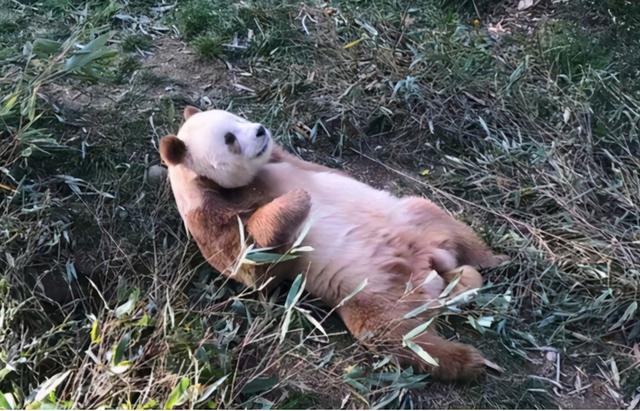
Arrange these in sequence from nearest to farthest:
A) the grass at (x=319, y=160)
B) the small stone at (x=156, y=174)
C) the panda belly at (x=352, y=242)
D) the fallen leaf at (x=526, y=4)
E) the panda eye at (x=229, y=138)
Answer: the grass at (x=319, y=160), the panda belly at (x=352, y=242), the panda eye at (x=229, y=138), the small stone at (x=156, y=174), the fallen leaf at (x=526, y=4)

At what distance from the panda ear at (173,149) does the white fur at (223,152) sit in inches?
1.6

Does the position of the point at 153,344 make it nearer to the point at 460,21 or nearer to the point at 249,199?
the point at 249,199

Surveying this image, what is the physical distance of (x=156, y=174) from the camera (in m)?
4.08

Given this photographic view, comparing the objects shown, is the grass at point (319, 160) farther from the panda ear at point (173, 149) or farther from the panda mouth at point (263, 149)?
the panda mouth at point (263, 149)

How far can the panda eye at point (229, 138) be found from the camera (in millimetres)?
3410

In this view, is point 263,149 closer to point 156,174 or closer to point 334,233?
point 334,233

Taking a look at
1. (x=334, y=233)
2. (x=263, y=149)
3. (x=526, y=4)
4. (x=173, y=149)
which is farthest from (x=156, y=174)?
(x=526, y=4)

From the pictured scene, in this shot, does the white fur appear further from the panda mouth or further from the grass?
the grass

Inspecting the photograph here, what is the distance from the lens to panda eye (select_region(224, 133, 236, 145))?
3410 mm

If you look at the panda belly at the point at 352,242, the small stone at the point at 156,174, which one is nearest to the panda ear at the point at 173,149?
the panda belly at the point at 352,242

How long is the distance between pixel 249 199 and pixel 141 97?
1602mm

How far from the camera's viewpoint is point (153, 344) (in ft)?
10.1

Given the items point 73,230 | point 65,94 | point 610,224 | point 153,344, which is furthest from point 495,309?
point 65,94

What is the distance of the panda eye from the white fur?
0.01 meters
